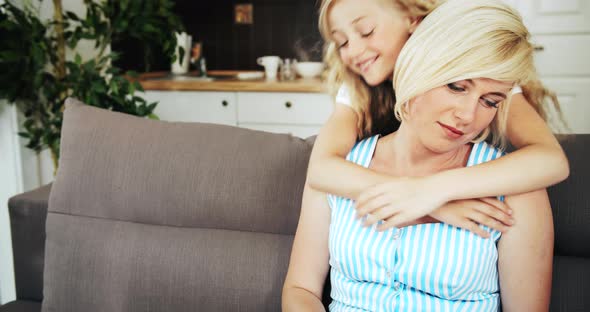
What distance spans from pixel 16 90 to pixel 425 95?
190 cm

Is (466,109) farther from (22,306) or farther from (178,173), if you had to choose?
(22,306)

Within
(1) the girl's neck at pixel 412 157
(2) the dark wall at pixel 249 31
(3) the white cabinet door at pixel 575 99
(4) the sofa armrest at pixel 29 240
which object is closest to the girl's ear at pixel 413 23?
(1) the girl's neck at pixel 412 157

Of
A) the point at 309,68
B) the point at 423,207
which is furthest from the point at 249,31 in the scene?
the point at 423,207

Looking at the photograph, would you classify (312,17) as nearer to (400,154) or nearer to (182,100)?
(182,100)

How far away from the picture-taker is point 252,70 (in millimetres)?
4008

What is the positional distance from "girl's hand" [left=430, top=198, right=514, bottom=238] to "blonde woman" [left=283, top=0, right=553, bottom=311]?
2 centimetres

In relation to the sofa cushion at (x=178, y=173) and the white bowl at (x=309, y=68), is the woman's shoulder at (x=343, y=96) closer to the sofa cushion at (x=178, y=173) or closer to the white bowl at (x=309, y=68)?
the sofa cushion at (x=178, y=173)

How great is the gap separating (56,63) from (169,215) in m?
1.51

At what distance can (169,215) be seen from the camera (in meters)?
1.29

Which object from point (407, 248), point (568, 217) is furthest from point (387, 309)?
point (568, 217)

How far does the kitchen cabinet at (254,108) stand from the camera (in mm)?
3107

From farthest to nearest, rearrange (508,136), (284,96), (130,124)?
(284,96), (130,124), (508,136)

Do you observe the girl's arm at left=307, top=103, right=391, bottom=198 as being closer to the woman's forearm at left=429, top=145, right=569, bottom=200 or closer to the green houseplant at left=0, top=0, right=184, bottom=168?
the woman's forearm at left=429, top=145, right=569, bottom=200

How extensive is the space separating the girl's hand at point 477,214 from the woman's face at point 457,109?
113 millimetres
